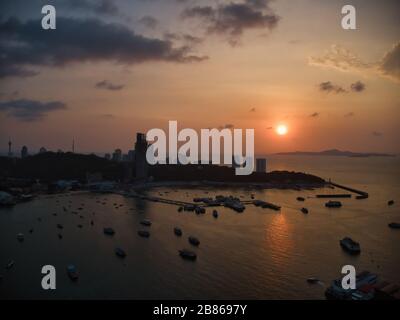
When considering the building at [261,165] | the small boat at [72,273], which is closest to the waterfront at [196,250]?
the small boat at [72,273]

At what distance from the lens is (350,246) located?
723 centimetres

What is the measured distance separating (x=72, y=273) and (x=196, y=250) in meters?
2.36

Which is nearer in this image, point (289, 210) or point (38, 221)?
point (38, 221)

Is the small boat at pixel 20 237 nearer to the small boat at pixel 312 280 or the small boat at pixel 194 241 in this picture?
the small boat at pixel 194 241

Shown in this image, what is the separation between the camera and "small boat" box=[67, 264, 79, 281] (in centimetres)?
558

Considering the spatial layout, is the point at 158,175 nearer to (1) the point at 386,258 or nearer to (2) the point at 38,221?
(2) the point at 38,221

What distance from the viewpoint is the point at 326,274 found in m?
5.76

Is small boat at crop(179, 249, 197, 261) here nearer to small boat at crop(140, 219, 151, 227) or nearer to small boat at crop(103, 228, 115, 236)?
small boat at crop(103, 228, 115, 236)

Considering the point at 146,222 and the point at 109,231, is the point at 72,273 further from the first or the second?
the point at 146,222

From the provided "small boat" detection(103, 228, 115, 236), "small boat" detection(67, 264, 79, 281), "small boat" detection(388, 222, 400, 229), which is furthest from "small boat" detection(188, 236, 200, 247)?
"small boat" detection(388, 222, 400, 229)

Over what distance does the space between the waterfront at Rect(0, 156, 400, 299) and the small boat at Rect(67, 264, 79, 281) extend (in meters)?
0.08

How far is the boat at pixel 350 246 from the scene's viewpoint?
23.3ft

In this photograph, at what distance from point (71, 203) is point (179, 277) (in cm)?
885
